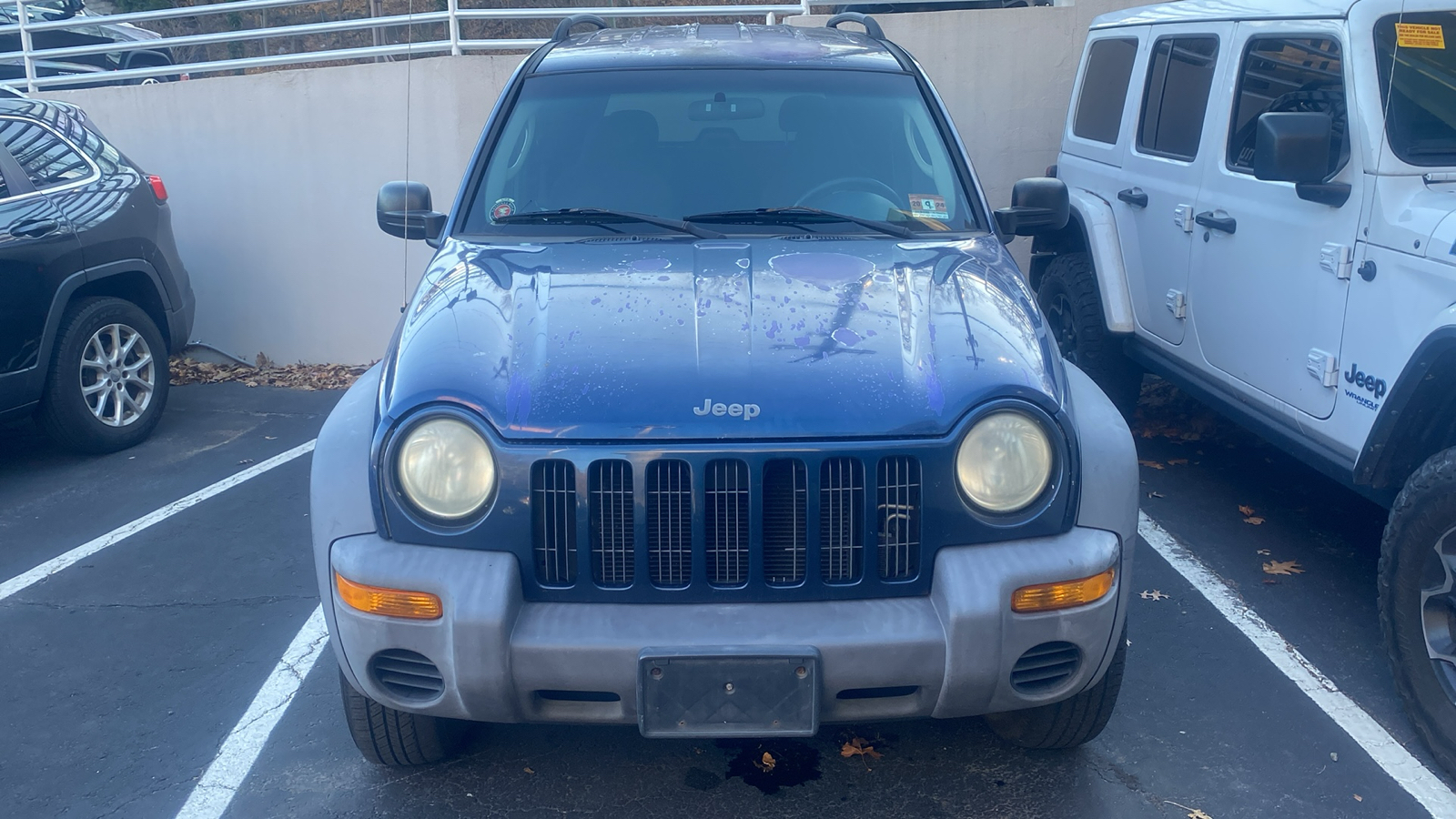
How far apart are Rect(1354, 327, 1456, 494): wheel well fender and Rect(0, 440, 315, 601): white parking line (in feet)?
16.0

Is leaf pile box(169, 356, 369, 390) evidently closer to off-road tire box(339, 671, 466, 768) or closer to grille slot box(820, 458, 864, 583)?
off-road tire box(339, 671, 466, 768)

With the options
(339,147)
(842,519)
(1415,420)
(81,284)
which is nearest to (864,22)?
(1415,420)

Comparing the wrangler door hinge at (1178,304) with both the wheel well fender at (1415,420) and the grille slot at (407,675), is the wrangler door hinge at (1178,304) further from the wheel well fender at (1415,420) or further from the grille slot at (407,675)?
the grille slot at (407,675)

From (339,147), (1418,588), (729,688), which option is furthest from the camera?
(339,147)

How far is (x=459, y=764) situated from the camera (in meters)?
3.09

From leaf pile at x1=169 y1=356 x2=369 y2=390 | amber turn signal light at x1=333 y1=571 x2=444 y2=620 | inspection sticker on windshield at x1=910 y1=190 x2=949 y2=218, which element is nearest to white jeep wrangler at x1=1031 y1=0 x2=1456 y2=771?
inspection sticker on windshield at x1=910 y1=190 x2=949 y2=218

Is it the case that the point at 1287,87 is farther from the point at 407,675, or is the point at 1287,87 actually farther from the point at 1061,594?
the point at 407,675

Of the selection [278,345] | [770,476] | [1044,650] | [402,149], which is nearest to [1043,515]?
[1044,650]

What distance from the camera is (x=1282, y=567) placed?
14.2 feet

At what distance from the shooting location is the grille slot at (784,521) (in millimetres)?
2490

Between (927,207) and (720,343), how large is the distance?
1240 millimetres

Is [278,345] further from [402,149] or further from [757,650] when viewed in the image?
[757,650]

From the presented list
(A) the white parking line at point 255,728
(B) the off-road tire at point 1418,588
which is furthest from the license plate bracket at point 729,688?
(B) the off-road tire at point 1418,588

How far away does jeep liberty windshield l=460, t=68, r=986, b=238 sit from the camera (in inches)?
139
